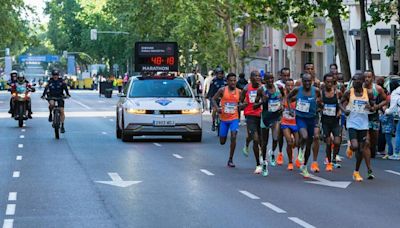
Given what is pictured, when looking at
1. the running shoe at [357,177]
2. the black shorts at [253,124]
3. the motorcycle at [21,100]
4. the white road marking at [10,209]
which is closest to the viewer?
the white road marking at [10,209]

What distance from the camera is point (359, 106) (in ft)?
61.2

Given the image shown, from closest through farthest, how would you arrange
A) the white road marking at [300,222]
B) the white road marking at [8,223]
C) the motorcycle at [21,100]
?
the white road marking at [300,222]
the white road marking at [8,223]
the motorcycle at [21,100]

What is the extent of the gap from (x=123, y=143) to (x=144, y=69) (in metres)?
15.1

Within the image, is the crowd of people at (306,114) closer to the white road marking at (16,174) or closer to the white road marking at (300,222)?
the white road marking at (16,174)

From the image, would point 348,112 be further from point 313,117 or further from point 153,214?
point 153,214

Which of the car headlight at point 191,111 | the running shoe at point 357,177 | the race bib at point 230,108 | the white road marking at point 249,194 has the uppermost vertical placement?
the race bib at point 230,108

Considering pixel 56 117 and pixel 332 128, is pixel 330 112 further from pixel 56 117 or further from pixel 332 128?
pixel 56 117

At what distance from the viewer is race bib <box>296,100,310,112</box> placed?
63.6 ft

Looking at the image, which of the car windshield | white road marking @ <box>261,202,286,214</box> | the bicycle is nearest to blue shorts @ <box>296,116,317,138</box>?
white road marking @ <box>261,202,286,214</box>

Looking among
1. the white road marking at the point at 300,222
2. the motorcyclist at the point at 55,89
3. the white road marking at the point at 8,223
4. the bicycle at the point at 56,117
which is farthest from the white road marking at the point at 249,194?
the motorcyclist at the point at 55,89

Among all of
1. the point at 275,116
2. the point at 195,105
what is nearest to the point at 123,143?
the point at 195,105

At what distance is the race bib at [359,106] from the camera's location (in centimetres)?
1859

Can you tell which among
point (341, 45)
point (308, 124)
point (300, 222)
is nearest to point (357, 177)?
point (308, 124)

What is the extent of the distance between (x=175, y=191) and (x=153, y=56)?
26.2 meters
